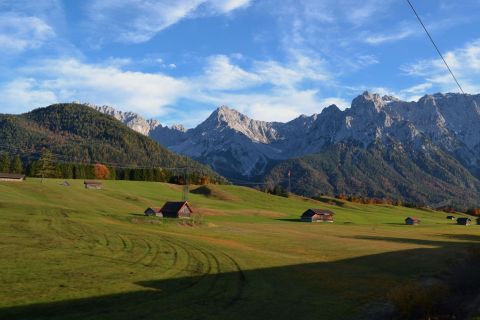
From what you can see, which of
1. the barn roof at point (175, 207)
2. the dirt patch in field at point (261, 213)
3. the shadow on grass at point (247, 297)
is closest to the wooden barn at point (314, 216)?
the dirt patch in field at point (261, 213)

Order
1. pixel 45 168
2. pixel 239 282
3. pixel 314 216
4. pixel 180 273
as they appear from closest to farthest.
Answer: pixel 239 282 < pixel 180 273 < pixel 314 216 < pixel 45 168

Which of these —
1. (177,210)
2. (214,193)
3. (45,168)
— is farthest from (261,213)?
(45,168)

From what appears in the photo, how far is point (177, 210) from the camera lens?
116 meters

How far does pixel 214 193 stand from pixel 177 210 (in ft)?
238

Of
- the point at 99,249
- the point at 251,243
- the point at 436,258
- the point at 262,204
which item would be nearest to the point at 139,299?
the point at 99,249

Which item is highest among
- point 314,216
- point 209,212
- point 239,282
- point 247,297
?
point 314,216

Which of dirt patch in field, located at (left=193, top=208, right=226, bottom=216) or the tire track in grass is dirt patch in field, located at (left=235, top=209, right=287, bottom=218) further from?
the tire track in grass

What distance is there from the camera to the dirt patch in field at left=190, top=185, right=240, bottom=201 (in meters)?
184

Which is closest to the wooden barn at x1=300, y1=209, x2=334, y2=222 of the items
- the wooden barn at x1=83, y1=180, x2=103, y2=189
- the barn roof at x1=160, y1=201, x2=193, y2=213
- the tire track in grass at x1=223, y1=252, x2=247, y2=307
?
the barn roof at x1=160, y1=201, x2=193, y2=213

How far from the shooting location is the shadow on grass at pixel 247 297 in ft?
90.7

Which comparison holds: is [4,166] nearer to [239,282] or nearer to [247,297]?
[239,282]

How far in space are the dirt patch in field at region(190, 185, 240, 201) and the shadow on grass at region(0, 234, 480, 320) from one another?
13532cm

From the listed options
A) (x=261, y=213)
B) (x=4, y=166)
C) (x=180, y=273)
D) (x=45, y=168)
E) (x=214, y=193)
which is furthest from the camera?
(x=214, y=193)

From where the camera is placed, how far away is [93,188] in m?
157
